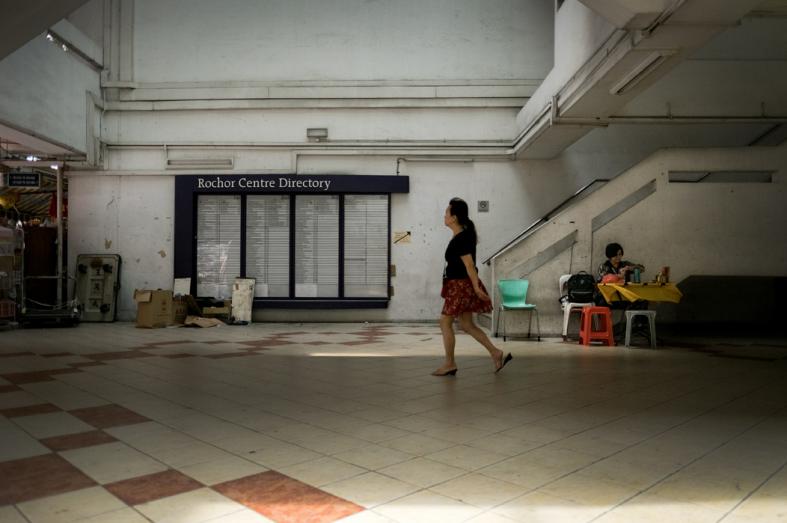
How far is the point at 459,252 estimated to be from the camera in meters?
4.90

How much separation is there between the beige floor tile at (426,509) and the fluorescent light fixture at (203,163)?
29.7ft

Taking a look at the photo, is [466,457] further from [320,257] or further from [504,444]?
[320,257]

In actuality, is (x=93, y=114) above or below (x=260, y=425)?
above

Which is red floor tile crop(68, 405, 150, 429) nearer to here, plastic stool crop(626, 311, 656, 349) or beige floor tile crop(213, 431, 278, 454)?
beige floor tile crop(213, 431, 278, 454)

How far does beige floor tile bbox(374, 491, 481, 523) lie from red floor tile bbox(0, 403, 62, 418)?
8.91 feet

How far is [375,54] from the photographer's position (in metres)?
10.4

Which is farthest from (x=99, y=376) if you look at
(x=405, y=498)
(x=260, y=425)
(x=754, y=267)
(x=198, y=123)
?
(x=754, y=267)

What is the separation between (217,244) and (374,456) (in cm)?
825

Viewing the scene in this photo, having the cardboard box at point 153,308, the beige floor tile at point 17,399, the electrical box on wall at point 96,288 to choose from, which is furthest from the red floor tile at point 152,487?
the electrical box on wall at point 96,288

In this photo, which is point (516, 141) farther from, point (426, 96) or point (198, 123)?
point (198, 123)

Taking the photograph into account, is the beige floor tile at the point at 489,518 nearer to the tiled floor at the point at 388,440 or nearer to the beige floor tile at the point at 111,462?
the tiled floor at the point at 388,440

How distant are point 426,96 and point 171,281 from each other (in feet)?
18.5

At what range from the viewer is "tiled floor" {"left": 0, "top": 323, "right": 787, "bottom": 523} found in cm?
224

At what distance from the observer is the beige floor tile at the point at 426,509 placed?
2117 millimetres
